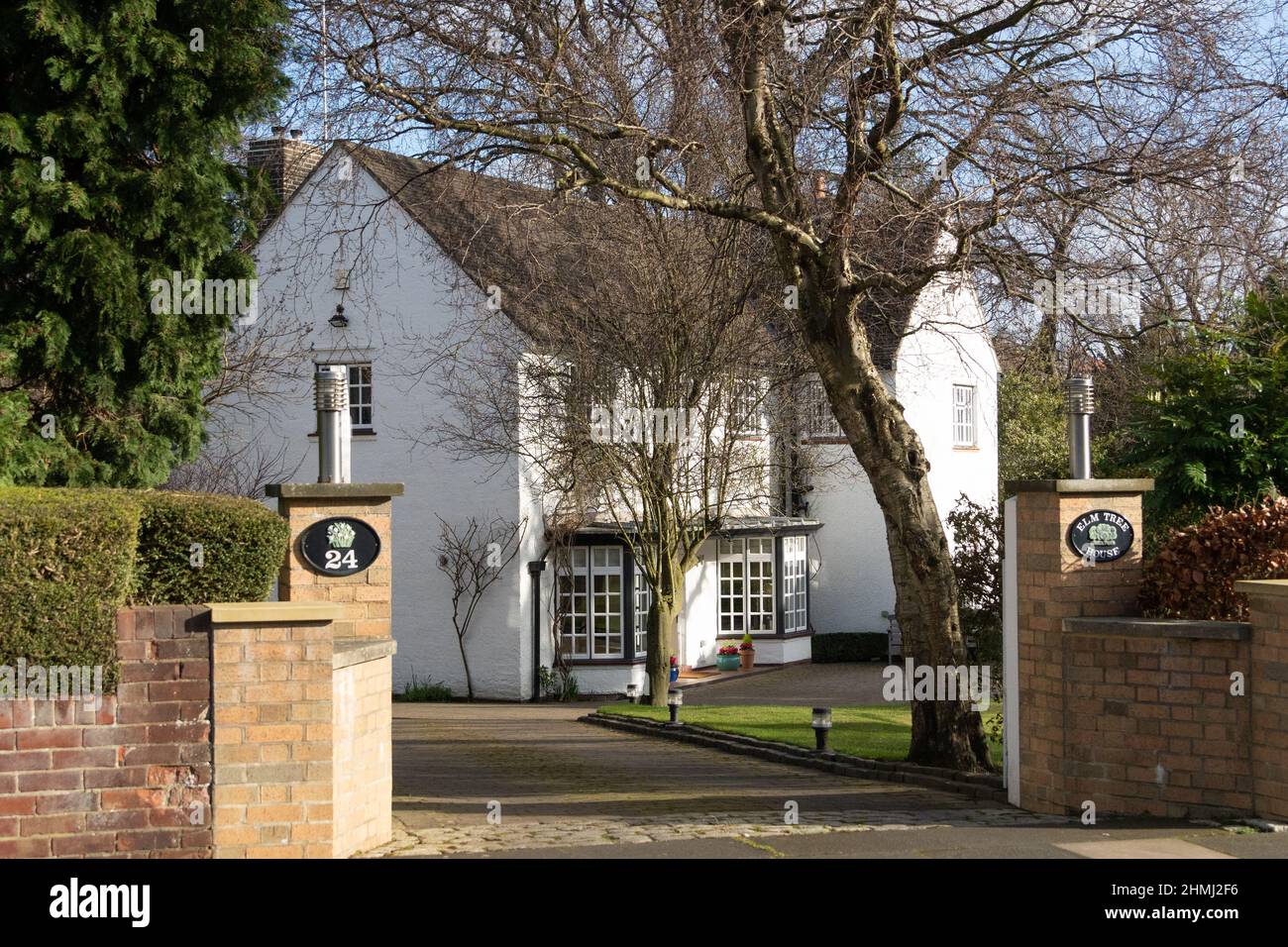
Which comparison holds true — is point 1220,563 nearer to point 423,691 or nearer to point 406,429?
point 423,691

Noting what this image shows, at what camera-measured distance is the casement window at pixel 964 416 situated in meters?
33.0

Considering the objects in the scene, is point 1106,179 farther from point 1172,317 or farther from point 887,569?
point 887,569

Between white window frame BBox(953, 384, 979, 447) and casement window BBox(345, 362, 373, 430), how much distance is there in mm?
14624

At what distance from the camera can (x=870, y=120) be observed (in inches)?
515

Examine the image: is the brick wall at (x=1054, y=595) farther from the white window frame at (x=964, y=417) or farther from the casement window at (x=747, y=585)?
the white window frame at (x=964, y=417)

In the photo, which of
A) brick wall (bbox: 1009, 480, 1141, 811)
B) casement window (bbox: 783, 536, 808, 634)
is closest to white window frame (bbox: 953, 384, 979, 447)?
casement window (bbox: 783, 536, 808, 634)

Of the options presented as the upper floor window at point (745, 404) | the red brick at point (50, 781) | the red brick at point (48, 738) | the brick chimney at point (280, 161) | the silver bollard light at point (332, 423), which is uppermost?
the brick chimney at point (280, 161)

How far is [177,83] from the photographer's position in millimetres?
12875

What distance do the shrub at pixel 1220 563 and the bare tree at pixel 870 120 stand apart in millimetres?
3223

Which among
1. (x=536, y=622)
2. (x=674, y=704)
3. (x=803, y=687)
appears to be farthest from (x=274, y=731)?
(x=803, y=687)

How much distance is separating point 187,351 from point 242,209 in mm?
2005

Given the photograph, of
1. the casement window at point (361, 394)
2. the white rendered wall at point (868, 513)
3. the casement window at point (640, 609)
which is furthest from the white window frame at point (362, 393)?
the white rendered wall at point (868, 513)

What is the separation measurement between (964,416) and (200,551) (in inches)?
1102

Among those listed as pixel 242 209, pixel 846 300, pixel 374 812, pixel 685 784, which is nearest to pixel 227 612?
pixel 374 812
